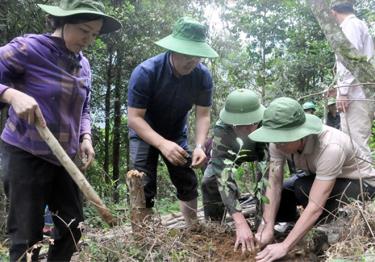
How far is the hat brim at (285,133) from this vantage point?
9.29 feet

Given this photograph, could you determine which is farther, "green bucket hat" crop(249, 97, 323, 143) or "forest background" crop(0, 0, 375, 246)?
"forest background" crop(0, 0, 375, 246)

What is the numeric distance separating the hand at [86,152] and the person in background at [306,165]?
3.43ft

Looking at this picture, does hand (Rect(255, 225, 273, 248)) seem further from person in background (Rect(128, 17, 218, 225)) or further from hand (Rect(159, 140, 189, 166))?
hand (Rect(159, 140, 189, 166))

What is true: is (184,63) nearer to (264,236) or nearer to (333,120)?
(264,236)

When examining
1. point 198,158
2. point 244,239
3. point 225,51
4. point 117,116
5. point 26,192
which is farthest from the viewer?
point 225,51

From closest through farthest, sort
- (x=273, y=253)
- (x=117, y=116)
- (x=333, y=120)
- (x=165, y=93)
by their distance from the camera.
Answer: (x=273, y=253) → (x=165, y=93) → (x=333, y=120) → (x=117, y=116)

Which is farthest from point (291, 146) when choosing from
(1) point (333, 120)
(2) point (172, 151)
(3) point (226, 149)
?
(1) point (333, 120)

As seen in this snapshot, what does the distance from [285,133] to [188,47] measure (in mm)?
930


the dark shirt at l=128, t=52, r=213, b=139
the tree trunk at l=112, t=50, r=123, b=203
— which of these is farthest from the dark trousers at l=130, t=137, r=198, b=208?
the tree trunk at l=112, t=50, r=123, b=203

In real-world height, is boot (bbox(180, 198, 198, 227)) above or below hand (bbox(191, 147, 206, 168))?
below

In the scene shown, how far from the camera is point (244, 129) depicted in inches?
133

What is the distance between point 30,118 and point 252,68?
9.79 metres

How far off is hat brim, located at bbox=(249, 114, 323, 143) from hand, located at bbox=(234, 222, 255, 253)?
2.28 feet

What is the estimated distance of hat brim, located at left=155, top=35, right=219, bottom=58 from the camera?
3.15 meters
